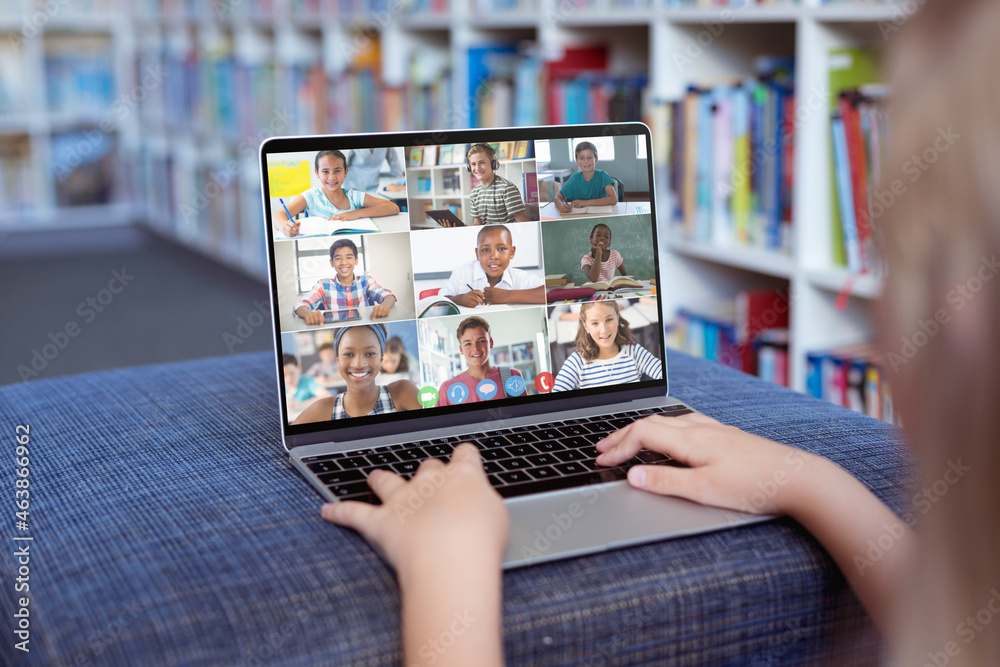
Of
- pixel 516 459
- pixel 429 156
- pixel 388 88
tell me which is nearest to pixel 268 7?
pixel 388 88

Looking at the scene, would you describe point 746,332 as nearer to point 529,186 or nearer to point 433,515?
point 529,186

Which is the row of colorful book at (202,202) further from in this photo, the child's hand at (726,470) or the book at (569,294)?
the child's hand at (726,470)

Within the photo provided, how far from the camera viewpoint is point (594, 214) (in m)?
0.83

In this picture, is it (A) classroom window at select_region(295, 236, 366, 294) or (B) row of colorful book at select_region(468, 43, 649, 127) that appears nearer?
(A) classroom window at select_region(295, 236, 366, 294)

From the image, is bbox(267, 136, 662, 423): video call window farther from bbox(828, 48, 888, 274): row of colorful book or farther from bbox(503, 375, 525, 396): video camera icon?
bbox(828, 48, 888, 274): row of colorful book

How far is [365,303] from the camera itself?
0.77 m

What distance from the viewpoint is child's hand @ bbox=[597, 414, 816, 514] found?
623 mm

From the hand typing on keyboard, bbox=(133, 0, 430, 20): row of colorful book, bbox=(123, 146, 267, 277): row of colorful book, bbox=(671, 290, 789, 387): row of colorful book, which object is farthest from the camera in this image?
bbox=(123, 146, 267, 277): row of colorful book

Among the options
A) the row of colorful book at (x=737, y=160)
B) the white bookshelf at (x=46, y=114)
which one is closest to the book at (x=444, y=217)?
the row of colorful book at (x=737, y=160)

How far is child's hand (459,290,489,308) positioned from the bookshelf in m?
0.09

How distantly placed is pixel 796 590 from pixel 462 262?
1.23 ft

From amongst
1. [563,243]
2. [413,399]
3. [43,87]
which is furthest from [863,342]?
[43,87]

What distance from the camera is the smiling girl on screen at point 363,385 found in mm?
753

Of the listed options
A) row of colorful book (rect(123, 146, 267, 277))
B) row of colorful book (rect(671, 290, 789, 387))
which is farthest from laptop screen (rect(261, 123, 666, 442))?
row of colorful book (rect(123, 146, 267, 277))
